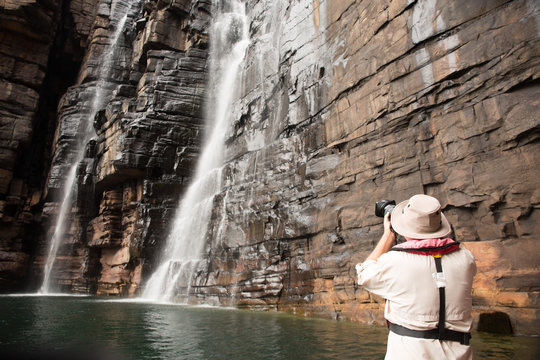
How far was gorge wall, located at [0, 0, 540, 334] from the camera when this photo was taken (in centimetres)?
773

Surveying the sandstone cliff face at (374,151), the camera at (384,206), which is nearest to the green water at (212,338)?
the sandstone cliff face at (374,151)

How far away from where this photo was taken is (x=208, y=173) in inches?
786

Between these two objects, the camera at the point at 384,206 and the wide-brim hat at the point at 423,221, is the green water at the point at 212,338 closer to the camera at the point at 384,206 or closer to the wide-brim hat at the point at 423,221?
the camera at the point at 384,206

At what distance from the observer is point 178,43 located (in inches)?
1073

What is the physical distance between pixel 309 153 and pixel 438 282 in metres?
10.8

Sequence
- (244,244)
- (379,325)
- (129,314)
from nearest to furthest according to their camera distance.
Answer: (379,325) → (129,314) → (244,244)

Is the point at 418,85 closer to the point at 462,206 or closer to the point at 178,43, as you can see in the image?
→ the point at 462,206

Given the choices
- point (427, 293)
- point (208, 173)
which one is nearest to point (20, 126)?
point (208, 173)

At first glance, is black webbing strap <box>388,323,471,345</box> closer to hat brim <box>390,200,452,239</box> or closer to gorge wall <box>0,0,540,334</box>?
hat brim <box>390,200,452,239</box>

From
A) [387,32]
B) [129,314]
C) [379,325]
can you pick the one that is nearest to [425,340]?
[379,325]

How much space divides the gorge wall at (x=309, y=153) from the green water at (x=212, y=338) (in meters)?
A: 1.28

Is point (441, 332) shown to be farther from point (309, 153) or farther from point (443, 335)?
point (309, 153)

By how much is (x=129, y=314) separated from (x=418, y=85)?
411 inches

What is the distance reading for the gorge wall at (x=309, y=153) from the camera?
7.73 m
